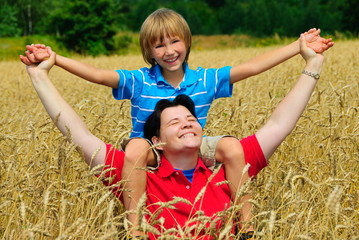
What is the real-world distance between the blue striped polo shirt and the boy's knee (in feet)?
1.33

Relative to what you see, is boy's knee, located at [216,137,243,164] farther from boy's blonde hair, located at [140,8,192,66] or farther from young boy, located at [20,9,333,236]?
boy's blonde hair, located at [140,8,192,66]

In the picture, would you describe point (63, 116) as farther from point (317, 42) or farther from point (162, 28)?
point (317, 42)

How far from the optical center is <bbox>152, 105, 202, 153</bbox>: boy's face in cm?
271

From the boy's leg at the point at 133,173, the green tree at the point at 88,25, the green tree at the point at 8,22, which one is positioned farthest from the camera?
the green tree at the point at 8,22

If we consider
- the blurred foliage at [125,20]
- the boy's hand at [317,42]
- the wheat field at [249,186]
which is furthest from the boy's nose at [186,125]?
the blurred foliage at [125,20]

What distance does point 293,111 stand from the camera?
291 centimetres

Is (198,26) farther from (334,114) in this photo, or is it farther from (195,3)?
(334,114)

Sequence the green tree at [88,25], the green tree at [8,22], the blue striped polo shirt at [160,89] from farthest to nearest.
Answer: the green tree at [8,22]
the green tree at [88,25]
the blue striped polo shirt at [160,89]

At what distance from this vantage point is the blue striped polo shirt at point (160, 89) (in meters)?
3.21

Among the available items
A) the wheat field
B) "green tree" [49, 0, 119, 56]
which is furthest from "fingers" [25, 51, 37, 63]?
"green tree" [49, 0, 119, 56]

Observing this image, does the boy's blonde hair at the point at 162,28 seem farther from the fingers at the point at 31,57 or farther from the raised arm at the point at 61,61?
the fingers at the point at 31,57

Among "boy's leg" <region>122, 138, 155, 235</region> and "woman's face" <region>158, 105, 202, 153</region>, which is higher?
Answer: "woman's face" <region>158, 105, 202, 153</region>

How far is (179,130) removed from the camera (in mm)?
2770

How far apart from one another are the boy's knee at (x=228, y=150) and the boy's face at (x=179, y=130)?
17 cm
